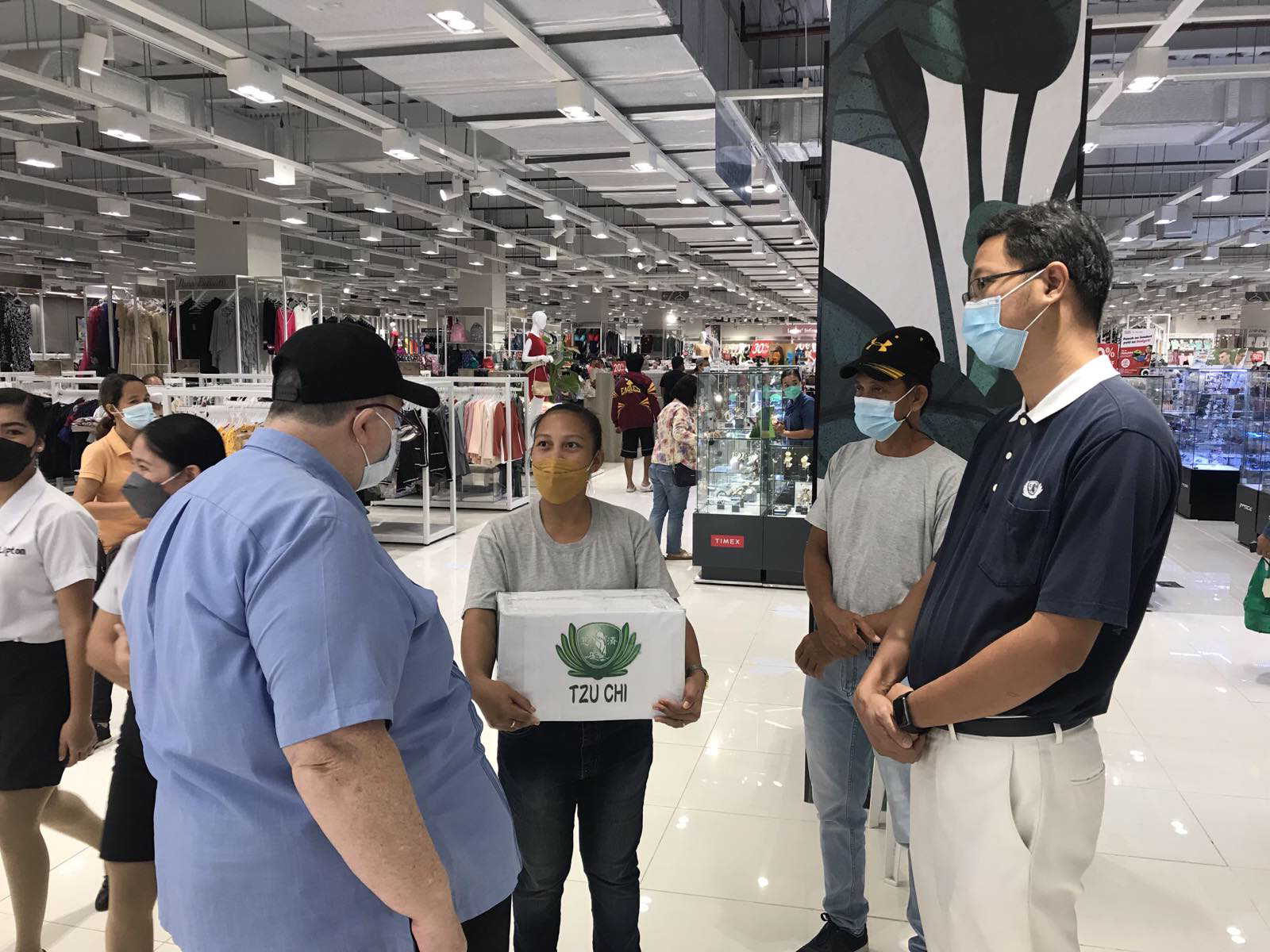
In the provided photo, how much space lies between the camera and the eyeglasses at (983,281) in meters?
1.66

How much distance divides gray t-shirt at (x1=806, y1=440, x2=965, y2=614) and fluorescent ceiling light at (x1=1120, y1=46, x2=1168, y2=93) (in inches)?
211

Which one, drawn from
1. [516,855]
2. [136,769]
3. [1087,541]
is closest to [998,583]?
[1087,541]

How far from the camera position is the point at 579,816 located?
2.27 m

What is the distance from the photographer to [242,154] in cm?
1070

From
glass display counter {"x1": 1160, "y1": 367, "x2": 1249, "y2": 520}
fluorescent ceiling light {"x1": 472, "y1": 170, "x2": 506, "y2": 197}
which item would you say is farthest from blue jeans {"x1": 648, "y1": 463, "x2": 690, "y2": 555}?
glass display counter {"x1": 1160, "y1": 367, "x2": 1249, "y2": 520}

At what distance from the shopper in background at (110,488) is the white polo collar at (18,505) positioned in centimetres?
156

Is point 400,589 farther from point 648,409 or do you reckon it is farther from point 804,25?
point 648,409

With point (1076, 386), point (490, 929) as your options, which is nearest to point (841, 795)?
point (490, 929)

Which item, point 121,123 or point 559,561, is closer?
point 559,561

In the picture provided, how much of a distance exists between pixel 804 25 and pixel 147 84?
5863 mm

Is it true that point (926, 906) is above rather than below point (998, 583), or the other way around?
below

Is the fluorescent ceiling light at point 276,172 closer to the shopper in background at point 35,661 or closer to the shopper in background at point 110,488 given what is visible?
the shopper in background at point 110,488

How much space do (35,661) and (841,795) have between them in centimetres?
229

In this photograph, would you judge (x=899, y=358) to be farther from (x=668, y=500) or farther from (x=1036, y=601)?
(x=668, y=500)
